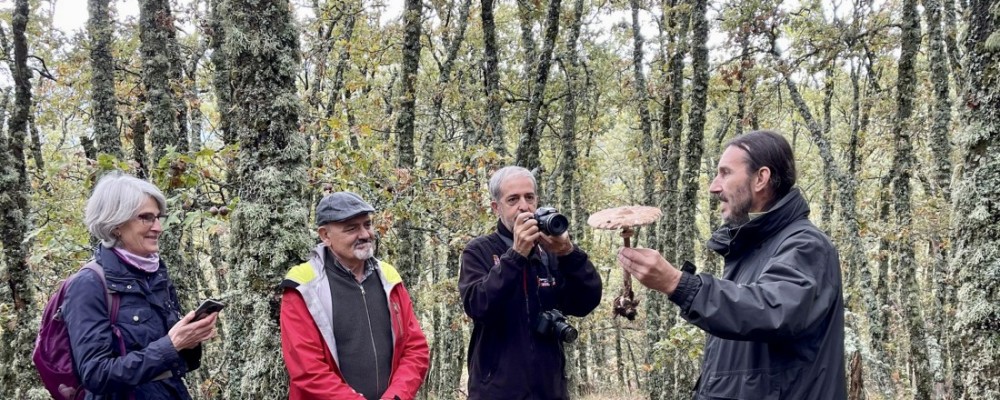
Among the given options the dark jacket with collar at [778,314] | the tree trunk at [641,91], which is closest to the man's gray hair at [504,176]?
the dark jacket with collar at [778,314]

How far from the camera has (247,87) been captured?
3.58 metres

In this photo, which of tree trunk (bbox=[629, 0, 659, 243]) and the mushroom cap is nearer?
the mushroom cap

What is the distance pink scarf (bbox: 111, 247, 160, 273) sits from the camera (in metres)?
3.00

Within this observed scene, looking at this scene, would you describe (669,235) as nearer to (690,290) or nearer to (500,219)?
(500,219)

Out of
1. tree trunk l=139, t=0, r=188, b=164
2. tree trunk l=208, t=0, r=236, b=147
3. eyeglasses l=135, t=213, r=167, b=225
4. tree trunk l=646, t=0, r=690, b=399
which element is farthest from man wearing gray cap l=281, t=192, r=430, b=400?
tree trunk l=646, t=0, r=690, b=399

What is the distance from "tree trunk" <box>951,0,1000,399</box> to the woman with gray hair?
4.29m

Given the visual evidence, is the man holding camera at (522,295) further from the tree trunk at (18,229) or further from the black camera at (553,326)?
the tree trunk at (18,229)

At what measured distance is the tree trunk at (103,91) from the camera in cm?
664

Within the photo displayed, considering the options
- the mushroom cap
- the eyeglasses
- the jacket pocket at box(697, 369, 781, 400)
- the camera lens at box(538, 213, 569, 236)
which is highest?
the eyeglasses

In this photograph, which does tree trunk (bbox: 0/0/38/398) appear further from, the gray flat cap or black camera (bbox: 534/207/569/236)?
black camera (bbox: 534/207/569/236)

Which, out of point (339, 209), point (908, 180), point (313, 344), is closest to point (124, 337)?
point (313, 344)

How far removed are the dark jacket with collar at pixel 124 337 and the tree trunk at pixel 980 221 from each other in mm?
4399

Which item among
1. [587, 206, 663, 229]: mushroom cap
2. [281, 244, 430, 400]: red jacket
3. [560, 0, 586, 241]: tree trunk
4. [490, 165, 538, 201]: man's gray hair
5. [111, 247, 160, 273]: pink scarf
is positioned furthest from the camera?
[560, 0, 586, 241]: tree trunk

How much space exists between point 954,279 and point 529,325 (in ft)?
8.56
